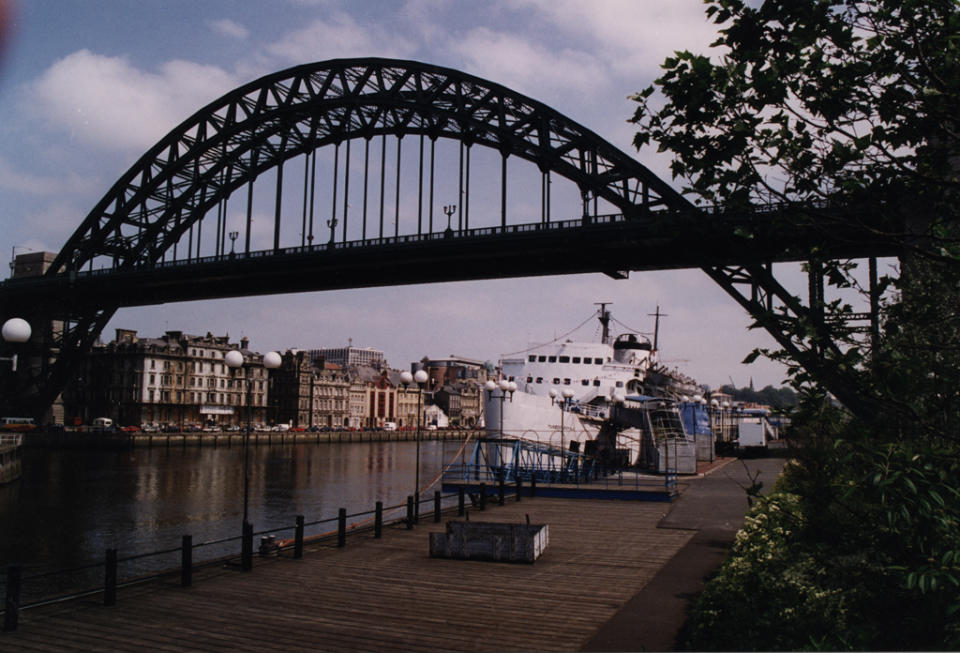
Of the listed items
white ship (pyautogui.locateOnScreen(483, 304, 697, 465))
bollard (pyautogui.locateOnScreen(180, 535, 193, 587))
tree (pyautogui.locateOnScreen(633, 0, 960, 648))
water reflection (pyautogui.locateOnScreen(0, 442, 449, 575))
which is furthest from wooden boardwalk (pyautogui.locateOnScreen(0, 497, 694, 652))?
white ship (pyautogui.locateOnScreen(483, 304, 697, 465))

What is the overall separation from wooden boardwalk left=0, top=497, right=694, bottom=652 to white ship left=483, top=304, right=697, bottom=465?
70.3ft

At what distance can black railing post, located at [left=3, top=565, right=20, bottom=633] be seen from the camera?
918 centimetres

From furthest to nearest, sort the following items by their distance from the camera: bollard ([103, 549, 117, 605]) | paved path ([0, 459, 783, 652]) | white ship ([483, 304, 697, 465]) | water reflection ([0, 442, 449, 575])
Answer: white ship ([483, 304, 697, 465]) < water reflection ([0, 442, 449, 575]) < bollard ([103, 549, 117, 605]) < paved path ([0, 459, 783, 652])

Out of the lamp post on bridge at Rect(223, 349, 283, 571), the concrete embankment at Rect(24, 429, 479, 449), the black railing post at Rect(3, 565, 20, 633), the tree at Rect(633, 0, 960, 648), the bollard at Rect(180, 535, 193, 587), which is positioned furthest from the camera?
the concrete embankment at Rect(24, 429, 479, 449)

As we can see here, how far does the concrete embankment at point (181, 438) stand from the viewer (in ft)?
265

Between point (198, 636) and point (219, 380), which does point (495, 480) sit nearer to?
point (198, 636)

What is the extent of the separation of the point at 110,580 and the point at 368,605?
3356mm

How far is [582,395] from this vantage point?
4728cm

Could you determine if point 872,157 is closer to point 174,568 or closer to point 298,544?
point 298,544

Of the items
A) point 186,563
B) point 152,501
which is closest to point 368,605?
point 186,563

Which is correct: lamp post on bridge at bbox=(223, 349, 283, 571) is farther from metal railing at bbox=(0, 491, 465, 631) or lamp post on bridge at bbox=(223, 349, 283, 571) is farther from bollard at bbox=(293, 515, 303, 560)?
bollard at bbox=(293, 515, 303, 560)

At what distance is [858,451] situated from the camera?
4832mm

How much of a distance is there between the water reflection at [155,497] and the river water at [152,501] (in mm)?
50

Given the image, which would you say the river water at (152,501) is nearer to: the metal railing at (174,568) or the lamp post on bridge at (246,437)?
the metal railing at (174,568)
